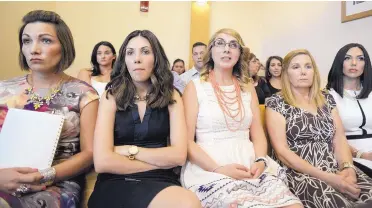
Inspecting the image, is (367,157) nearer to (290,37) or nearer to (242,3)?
(290,37)

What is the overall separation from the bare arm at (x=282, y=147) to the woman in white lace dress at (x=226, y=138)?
0.11 m

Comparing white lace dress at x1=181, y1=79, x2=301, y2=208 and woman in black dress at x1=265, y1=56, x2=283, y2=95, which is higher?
woman in black dress at x1=265, y1=56, x2=283, y2=95

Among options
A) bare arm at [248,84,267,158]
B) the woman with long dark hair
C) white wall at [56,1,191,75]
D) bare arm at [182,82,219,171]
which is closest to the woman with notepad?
bare arm at [182,82,219,171]

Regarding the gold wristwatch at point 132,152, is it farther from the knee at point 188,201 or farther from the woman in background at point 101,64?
the woman in background at point 101,64

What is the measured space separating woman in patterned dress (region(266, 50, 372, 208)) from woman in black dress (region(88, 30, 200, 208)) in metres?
0.66

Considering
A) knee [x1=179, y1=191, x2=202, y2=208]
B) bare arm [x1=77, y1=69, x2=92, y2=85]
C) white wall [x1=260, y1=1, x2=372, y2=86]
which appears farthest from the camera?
white wall [x1=260, y1=1, x2=372, y2=86]

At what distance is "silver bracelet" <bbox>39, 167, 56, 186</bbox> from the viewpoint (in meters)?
1.26

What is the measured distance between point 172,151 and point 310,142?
0.92m

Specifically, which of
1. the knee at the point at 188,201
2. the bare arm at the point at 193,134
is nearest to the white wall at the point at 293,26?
the bare arm at the point at 193,134

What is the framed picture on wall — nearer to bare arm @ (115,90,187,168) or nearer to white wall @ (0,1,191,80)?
→ white wall @ (0,1,191,80)

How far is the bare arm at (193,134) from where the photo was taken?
1565 millimetres

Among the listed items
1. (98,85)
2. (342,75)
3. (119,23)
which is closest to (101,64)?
(98,85)

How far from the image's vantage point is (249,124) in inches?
69.6

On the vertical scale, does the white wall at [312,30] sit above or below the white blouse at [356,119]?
above
